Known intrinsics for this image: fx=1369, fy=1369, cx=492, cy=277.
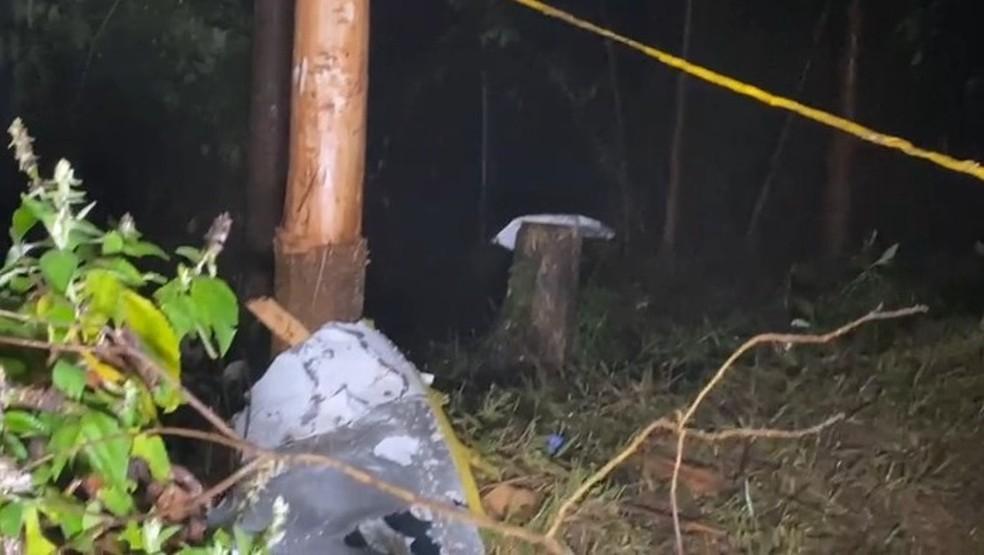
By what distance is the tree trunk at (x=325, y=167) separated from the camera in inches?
69.4

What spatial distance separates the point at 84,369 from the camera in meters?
1.10

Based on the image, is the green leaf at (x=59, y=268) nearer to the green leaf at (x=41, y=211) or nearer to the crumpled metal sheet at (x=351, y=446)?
the green leaf at (x=41, y=211)

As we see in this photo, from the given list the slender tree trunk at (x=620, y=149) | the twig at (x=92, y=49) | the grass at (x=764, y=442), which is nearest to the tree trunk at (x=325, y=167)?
the grass at (x=764, y=442)

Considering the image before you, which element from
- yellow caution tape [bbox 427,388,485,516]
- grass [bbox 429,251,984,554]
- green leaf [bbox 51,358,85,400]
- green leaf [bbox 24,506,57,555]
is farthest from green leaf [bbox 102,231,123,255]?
grass [bbox 429,251,984,554]

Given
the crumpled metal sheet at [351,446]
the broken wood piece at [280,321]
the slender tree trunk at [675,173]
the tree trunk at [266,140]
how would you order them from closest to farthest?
the crumpled metal sheet at [351,446] → the broken wood piece at [280,321] → the tree trunk at [266,140] → the slender tree trunk at [675,173]

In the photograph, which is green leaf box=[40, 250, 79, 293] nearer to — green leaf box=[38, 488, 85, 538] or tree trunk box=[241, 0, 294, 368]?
green leaf box=[38, 488, 85, 538]

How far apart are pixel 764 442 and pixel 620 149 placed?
1.92m

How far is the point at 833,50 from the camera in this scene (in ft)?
13.4

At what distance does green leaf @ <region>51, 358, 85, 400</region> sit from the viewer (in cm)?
104

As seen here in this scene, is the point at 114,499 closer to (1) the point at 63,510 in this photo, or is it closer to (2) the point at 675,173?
(1) the point at 63,510

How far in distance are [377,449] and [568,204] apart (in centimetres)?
Answer: 256

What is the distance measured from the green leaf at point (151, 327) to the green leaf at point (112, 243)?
0.12 ft

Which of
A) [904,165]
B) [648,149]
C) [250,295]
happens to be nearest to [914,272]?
[904,165]

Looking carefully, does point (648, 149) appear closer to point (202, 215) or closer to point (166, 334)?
point (202, 215)
